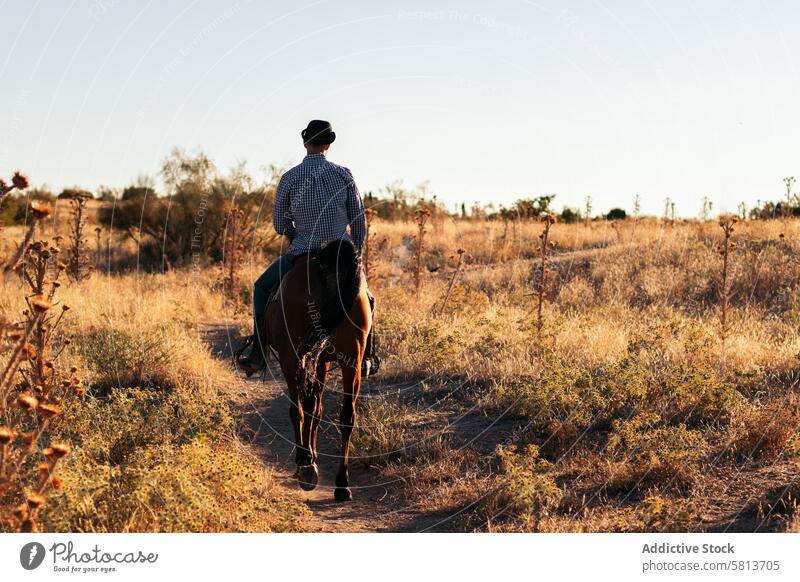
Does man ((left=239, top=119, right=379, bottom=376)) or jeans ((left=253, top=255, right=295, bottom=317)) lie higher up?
man ((left=239, top=119, right=379, bottom=376))

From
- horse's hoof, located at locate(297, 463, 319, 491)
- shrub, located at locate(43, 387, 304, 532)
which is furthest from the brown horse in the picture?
shrub, located at locate(43, 387, 304, 532)

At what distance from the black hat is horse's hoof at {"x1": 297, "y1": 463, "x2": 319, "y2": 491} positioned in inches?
125

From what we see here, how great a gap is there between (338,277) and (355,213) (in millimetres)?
934

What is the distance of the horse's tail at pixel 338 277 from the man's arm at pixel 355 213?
2.03 ft

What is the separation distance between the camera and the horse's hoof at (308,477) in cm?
783

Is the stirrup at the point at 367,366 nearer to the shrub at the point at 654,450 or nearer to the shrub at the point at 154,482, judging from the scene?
the shrub at the point at 154,482

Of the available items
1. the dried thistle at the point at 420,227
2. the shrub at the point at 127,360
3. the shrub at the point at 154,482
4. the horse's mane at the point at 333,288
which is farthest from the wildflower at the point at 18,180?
the dried thistle at the point at 420,227

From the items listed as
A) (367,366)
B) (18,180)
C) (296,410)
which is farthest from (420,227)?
(18,180)

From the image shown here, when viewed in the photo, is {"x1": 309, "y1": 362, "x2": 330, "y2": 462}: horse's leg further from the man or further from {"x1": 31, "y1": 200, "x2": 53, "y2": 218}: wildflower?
{"x1": 31, "y1": 200, "x2": 53, "y2": 218}: wildflower

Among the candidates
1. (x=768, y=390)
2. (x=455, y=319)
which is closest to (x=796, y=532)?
(x=768, y=390)

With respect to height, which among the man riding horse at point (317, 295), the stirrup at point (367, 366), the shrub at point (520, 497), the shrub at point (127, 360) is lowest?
the shrub at point (520, 497)

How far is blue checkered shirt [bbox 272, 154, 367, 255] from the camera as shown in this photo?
7797 mm

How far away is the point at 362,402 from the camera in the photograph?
33.1 ft

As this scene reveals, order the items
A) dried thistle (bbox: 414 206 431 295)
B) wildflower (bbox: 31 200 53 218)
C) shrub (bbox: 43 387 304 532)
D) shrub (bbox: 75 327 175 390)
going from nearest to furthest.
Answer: wildflower (bbox: 31 200 53 218), shrub (bbox: 43 387 304 532), shrub (bbox: 75 327 175 390), dried thistle (bbox: 414 206 431 295)
